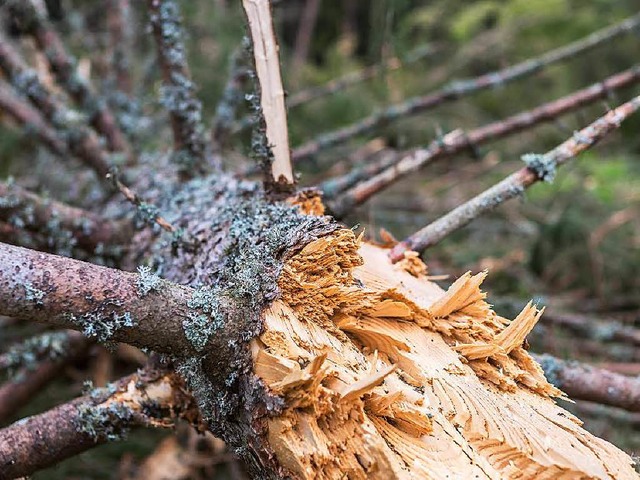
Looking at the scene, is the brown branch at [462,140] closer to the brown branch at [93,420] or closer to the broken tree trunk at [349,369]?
the broken tree trunk at [349,369]

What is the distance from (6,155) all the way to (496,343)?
Result: 231cm

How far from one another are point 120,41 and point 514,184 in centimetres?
181

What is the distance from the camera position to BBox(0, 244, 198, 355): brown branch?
824mm

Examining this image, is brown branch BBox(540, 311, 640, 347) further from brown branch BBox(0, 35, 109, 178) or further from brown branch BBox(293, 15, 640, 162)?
brown branch BBox(0, 35, 109, 178)

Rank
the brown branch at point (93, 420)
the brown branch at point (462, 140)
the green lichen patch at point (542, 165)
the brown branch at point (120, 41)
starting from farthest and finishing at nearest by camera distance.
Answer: the brown branch at point (120, 41)
the brown branch at point (462, 140)
the green lichen patch at point (542, 165)
the brown branch at point (93, 420)

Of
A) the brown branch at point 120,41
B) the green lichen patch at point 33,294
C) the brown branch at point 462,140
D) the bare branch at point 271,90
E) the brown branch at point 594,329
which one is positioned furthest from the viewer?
the brown branch at point 120,41

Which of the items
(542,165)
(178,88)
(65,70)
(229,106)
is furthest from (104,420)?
(65,70)

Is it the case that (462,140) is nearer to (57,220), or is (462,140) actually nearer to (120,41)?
(57,220)

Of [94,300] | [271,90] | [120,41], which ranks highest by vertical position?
[120,41]

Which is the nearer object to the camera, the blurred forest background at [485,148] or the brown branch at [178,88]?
the brown branch at [178,88]

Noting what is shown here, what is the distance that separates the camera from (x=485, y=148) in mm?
3148

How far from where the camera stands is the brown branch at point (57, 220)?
135 centimetres

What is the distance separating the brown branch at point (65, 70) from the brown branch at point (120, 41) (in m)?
0.48

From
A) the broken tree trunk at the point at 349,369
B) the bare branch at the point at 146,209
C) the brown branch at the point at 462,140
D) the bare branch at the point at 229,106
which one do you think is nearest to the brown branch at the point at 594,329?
the brown branch at the point at 462,140
